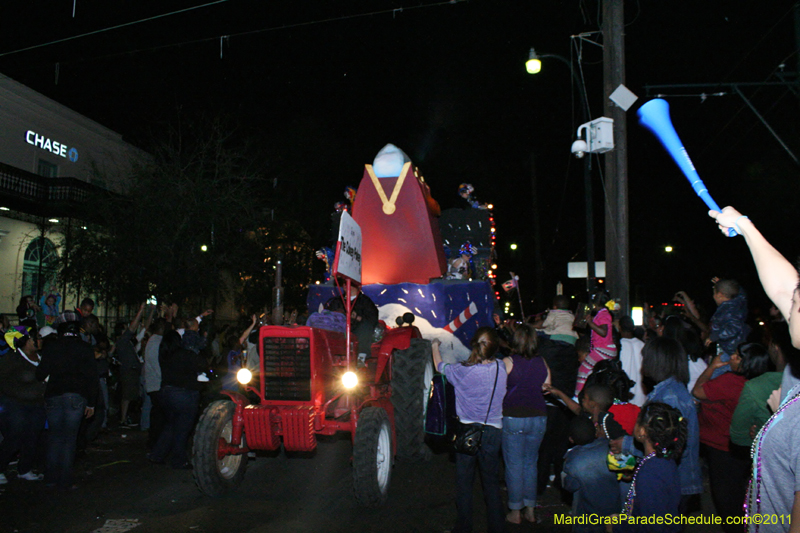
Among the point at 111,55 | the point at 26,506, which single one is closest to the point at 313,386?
the point at 26,506

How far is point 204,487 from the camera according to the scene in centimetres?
570

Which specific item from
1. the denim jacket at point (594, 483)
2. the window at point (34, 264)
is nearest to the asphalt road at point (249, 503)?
the denim jacket at point (594, 483)

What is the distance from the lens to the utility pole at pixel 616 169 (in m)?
8.31

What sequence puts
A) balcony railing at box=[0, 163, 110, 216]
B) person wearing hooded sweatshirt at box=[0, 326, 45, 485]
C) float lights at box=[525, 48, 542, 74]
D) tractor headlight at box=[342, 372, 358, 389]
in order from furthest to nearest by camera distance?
1. balcony railing at box=[0, 163, 110, 216]
2. float lights at box=[525, 48, 542, 74]
3. person wearing hooded sweatshirt at box=[0, 326, 45, 485]
4. tractor headlight at box=[342, 372, 358, 389]

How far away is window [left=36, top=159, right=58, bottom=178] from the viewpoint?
64.5 feet

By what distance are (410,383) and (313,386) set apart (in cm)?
122

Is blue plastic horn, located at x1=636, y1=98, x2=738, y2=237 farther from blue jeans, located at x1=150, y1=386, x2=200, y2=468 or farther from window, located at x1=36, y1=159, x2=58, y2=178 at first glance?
window, located at x1=36, y1=159, x2=58, y2=178

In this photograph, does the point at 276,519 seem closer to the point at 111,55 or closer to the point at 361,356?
the point at 361,356

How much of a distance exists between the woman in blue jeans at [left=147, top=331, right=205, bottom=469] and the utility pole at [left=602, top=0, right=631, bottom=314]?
572 cm

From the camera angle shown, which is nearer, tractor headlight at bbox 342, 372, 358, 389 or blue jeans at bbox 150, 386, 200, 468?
tractor headlight at bbox 342, 372, 358, 389

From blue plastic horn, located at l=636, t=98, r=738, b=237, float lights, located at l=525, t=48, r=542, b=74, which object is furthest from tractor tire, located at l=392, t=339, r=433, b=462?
float lights, located at l=525, t=48, r=542, b=74

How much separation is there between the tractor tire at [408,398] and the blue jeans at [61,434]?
11.6ft

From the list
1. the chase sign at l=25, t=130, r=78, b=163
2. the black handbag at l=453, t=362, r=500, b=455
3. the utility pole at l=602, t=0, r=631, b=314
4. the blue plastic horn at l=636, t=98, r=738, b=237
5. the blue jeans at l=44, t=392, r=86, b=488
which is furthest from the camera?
the chase sign at l=25, t=130, r=78, b=163

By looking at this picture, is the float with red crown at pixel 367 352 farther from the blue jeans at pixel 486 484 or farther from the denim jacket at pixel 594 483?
the denim jacket at pixel 594 483
